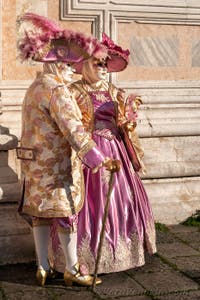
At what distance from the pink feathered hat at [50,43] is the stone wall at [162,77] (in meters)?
1.30

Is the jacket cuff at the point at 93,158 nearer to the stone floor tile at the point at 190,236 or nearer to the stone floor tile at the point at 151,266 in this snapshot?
the stone floor tile at the point at 151,266

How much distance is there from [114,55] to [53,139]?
2.97ft

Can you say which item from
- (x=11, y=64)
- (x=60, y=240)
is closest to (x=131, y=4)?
(x=11, y=64)

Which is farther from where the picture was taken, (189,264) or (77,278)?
(189,264)

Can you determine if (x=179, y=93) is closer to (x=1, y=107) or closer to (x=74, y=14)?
(x=74, y=14)

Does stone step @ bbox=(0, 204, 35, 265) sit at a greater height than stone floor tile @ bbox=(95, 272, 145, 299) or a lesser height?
greater

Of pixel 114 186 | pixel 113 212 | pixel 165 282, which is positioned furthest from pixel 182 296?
pixel 114 186

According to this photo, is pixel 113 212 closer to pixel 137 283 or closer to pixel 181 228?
pixel 137 283

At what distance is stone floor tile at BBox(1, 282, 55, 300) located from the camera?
14.6ft

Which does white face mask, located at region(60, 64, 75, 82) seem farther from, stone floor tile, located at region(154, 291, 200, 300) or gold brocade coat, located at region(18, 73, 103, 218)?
stone floor tile, located at region(154, 291, 200, 300)

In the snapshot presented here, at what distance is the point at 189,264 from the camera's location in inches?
201

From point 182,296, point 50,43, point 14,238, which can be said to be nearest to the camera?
point 182,296

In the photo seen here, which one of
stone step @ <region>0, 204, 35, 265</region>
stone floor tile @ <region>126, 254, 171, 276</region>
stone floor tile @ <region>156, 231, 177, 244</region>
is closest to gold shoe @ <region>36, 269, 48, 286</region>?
stone step @ <region>0, 204, 35, 265</region>

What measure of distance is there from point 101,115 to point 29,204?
2.68 feet
